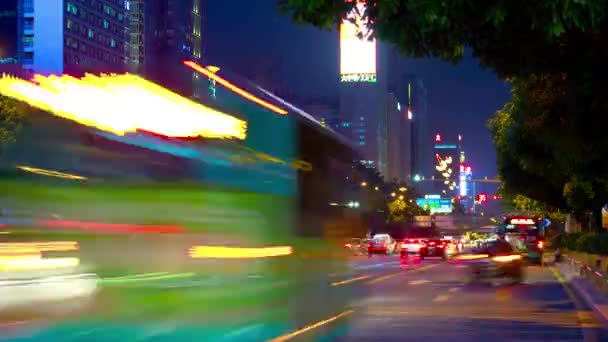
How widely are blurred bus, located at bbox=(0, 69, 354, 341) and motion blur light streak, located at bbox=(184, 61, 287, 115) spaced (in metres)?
0.08

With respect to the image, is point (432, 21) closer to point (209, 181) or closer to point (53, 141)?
point (209, 181)

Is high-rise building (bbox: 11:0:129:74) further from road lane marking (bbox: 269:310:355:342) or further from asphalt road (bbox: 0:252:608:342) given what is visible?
road lane marking (bbox: 269:310:355:342)

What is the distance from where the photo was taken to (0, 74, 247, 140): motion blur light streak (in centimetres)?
1077

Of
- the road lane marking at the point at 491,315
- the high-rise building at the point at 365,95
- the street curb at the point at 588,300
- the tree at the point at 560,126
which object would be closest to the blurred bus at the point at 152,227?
the tree at the point at 560,126

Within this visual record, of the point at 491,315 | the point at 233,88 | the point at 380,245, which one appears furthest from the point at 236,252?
the point at 380,245

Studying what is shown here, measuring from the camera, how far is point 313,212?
14453 mm

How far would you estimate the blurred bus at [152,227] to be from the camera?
10.4m

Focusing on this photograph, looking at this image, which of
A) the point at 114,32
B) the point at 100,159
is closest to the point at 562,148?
the point at 100,159

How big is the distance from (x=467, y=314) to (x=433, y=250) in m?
42.1

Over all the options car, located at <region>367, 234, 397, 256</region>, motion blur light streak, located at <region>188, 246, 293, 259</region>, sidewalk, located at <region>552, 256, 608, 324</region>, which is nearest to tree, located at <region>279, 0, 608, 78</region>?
motion blur light streak, located at <region>188, 246, 293, 259</region>

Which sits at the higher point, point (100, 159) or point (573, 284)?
point (100, 159)

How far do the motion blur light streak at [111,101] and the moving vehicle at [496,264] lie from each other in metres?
22.6

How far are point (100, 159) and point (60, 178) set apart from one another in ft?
1.78

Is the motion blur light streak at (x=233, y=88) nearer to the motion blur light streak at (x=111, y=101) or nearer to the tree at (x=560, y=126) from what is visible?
the motion blur light streak at (x=111, y=101)
